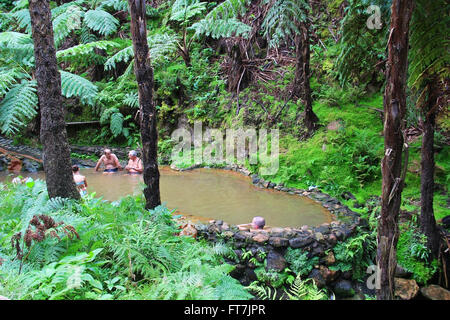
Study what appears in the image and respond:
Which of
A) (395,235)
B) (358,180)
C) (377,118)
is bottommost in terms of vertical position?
(358,180)

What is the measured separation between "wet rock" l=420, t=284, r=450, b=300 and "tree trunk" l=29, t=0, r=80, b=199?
15.0 ft

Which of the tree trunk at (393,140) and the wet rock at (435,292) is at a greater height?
the tree trunk at (393,140)

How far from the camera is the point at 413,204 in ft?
17.3

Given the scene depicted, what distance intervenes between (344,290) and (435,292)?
1.13 meters

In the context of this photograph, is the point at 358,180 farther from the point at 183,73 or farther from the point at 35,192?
the point at 183,73

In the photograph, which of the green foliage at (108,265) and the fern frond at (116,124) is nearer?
the green foliage at (108,265)

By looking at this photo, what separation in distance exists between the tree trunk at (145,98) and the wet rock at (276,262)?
1.71 meters

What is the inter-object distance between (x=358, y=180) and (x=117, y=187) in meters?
5.02

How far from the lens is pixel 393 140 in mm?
2102

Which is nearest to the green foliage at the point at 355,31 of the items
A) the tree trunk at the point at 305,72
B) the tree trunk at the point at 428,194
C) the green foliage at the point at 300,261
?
the tree trunk at the point at 428,194

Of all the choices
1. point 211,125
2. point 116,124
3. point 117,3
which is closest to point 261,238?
point 211,125

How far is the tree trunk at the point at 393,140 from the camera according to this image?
6.64 feet

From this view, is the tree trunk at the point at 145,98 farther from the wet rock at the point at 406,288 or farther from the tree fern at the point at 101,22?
the tree fern at the point at 101,22
